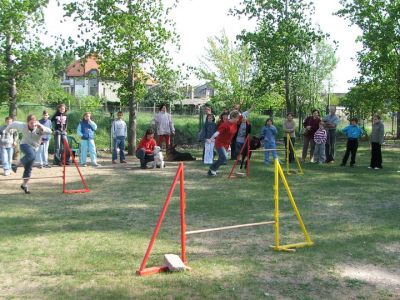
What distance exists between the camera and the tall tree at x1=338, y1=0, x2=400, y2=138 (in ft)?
75.4

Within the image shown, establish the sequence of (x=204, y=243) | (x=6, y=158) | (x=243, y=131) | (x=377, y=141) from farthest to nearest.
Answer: (x=243, y=131) → (x=377, y=141) → (x=6, y=158) → (x=204, y=243)

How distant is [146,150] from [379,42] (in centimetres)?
1342

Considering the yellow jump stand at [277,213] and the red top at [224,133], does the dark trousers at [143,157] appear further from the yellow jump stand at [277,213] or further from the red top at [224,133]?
the yellow jump stand at [277,213]

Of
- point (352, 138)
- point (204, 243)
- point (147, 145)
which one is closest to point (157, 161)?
point (147, 145)

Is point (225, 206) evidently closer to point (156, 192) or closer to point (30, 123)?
point (156, 192)

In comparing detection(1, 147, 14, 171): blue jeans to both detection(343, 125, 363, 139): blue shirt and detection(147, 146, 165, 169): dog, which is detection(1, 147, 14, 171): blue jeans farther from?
detection(343, 125, 363, 139): blue shirt

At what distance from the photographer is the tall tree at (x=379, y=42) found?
23.0 m

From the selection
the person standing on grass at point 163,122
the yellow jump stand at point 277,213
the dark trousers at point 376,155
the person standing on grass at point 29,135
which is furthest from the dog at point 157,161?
the yellow jump stand at point 277,213

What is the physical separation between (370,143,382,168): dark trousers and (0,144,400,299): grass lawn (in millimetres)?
3330

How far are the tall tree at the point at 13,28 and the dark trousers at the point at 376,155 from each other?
1122 centimetres

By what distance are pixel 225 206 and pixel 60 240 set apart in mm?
3441

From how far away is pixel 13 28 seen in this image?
1617 cm

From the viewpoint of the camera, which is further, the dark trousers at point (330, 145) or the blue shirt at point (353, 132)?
the dark trousers at point (330, 145)

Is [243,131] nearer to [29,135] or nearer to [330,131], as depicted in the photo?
[330,131]
